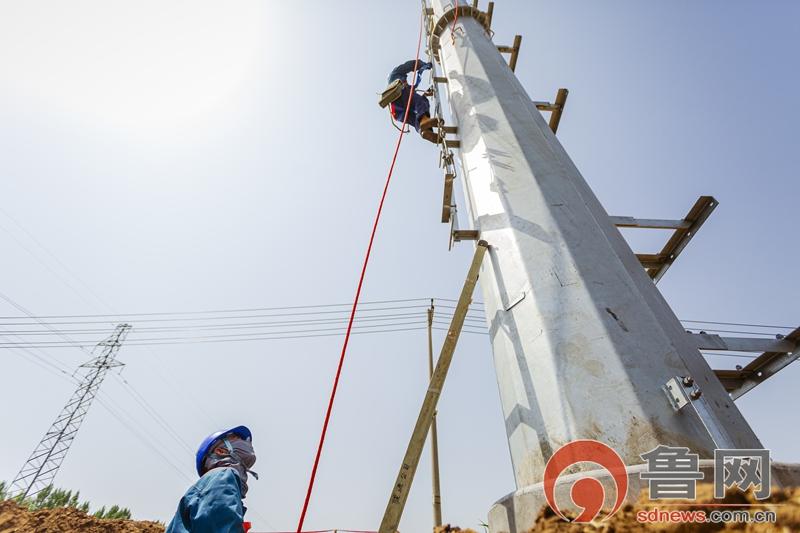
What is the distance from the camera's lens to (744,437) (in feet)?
6.94

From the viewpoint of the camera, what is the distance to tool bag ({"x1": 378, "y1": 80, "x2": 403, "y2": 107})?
684cm

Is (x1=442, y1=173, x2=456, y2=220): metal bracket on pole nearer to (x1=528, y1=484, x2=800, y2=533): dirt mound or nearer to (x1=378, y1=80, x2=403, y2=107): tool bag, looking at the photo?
(x1=378, y1=80, x2=403, y2=107): tool bag

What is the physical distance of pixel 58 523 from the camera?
8.41 metres

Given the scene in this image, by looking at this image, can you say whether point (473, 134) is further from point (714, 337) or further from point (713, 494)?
point (713, 494)

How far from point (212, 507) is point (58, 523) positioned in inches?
379

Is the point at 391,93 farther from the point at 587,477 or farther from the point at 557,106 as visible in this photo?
the point at 587,477

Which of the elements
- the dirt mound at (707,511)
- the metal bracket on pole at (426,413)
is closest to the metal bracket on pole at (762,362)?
the metal bracket on pole at (426,413)

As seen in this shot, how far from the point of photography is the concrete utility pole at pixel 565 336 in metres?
1.82

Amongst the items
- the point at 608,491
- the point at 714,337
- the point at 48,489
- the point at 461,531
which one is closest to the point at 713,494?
the point at 608,491

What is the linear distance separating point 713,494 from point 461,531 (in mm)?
928

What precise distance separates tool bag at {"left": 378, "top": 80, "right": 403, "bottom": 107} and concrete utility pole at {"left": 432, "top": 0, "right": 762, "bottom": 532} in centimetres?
378

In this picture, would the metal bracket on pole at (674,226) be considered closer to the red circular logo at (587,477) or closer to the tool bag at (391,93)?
the red circular logo at (587,477)

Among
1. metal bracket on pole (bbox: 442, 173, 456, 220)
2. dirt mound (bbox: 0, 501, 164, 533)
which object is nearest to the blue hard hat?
metal bracket on pole (bbox: 442, 173, 456, 220)

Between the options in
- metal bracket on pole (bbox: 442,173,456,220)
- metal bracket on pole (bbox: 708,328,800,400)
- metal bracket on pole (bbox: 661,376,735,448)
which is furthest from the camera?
metal bracket on pole (bbox: 442,173,456,220)
